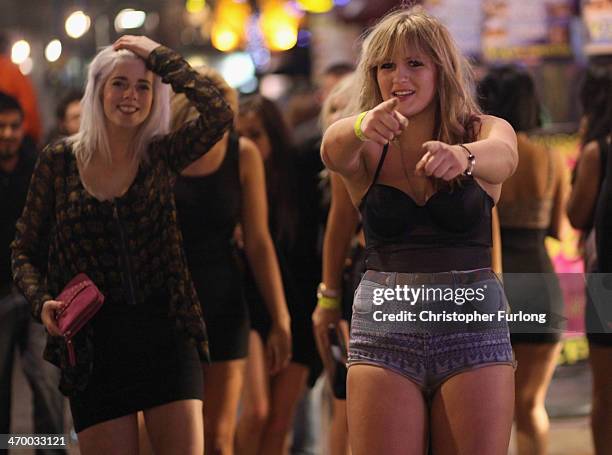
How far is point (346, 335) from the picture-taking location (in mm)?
4297

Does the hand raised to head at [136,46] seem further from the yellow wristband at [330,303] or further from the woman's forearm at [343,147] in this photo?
the yellow wristband at [330,303]

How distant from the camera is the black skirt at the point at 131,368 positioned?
3611 mm

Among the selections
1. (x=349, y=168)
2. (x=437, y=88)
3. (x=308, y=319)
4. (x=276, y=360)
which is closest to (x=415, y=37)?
(x=437, y=88)

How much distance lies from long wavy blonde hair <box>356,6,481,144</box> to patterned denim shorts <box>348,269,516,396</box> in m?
0.41

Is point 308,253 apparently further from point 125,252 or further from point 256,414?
point 125,252

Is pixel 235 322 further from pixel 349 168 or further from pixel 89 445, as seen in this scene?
pixel 349 168

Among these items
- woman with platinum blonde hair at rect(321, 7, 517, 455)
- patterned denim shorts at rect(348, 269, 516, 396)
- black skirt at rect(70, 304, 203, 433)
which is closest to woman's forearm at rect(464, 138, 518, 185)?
woman with platinum blonde hair at rect(321, 7, 517, 455)

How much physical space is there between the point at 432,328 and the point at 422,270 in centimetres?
16

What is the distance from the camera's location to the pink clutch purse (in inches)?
138

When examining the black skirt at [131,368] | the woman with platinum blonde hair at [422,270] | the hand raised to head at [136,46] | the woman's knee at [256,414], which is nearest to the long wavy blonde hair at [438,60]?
the woman with platinum blonde hair at [422,270]

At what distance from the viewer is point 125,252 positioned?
3637mm

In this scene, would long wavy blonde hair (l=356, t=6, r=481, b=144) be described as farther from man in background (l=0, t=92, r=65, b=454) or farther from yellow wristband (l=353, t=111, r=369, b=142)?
man in background (l=0, t=92, r=65, b=454)

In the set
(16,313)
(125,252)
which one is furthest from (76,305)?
(16,313)

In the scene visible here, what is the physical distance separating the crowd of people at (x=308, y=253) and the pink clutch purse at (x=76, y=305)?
4cm
